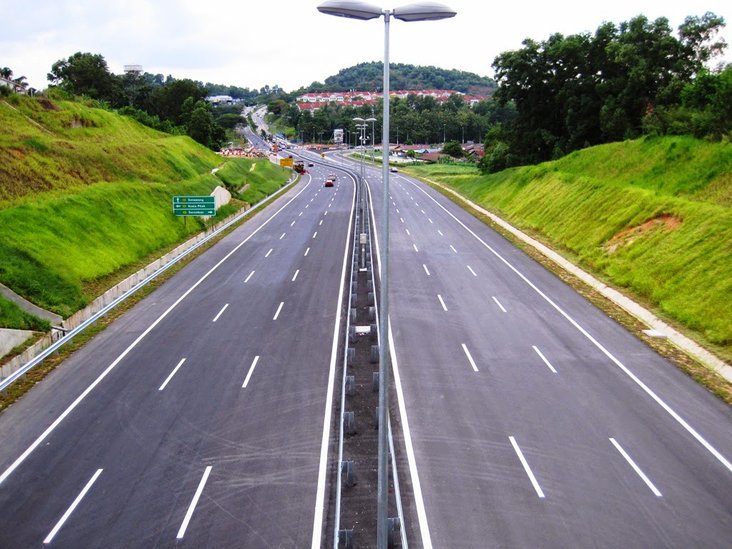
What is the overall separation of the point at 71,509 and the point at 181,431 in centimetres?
378

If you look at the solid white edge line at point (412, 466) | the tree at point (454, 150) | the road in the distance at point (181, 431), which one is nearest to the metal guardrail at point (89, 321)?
the road in the distance at point (181, 431)

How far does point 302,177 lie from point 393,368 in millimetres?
79174

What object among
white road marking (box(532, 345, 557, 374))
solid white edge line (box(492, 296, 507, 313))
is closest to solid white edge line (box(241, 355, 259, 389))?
white road marking (box(532, 345, 557, 374))

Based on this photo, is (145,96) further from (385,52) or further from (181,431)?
(385,52)

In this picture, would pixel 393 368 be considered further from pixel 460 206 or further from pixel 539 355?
pixel 460 206

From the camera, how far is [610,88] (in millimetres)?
58969

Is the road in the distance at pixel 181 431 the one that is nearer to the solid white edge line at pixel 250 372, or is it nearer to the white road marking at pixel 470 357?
the solid white edge line at pixel 250 372

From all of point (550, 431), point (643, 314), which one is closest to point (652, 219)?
point (643, 314)

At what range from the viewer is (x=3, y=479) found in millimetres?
14898

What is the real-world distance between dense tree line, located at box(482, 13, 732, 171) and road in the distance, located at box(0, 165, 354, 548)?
104ft

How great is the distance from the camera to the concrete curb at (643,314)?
68.2 ft

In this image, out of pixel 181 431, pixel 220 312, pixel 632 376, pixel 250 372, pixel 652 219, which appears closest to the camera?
pixel 181 431

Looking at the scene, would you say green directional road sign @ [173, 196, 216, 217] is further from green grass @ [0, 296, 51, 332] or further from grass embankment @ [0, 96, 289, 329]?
green grass @ [0, 296, 51, 332]

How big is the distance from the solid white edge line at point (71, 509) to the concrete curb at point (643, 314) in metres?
19.3
